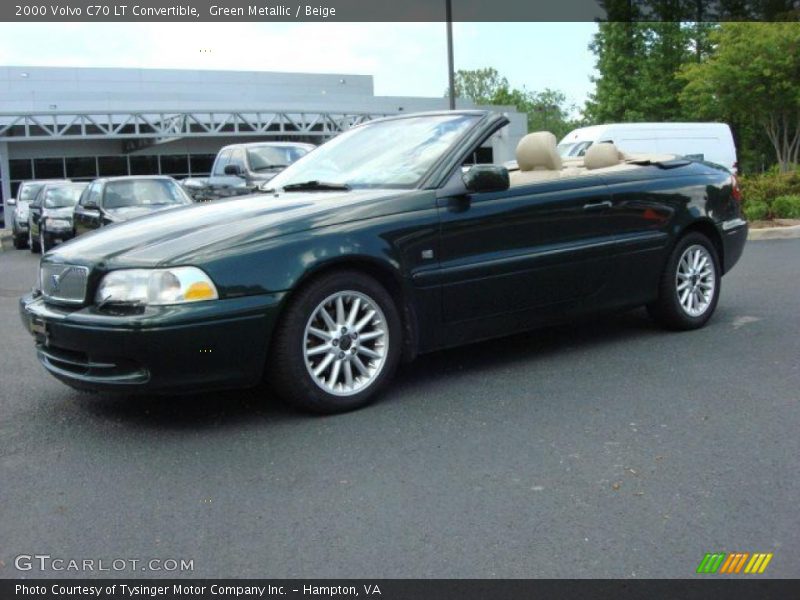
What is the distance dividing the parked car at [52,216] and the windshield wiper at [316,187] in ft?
39.3

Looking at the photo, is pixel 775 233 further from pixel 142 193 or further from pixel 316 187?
pixel 316 187

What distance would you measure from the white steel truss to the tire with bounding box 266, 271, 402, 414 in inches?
1404

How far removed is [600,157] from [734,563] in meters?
4.22

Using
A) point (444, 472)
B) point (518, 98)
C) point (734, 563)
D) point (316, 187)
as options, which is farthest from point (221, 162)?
point (518, 98)

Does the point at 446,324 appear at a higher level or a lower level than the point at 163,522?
higher

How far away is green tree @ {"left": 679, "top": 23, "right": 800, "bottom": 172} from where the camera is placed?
29234 mm

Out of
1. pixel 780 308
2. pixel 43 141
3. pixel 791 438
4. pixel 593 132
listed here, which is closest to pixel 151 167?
pixel 43 141

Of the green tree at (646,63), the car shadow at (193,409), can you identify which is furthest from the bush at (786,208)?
the green tree at (646,63)

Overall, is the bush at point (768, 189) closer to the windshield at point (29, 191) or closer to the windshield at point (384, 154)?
the windshield at point (384, 154)

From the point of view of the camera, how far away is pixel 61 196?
19391 mm

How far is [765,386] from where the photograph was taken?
5336 millimetres

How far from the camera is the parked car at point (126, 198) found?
14984 millimetres

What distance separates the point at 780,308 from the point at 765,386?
2758 millimetres
